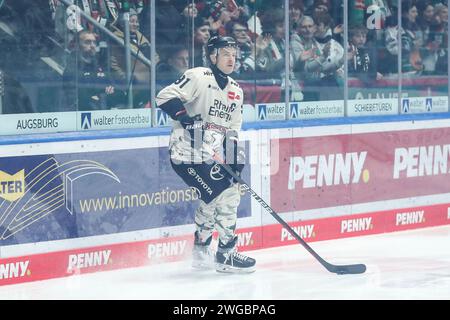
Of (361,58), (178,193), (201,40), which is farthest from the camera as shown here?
(361,58)

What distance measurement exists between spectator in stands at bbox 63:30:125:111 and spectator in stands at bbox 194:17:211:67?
78cm

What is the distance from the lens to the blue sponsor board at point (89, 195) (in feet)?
25.8

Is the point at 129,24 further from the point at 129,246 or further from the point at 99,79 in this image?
the point at 129,246

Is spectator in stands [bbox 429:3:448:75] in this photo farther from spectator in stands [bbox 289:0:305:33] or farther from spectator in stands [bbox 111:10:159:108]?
spectator in stands [bbox 111:10:159:108]

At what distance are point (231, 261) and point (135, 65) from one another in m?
1.51

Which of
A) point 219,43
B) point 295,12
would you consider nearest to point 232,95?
point 219,43

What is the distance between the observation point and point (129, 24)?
341 inches

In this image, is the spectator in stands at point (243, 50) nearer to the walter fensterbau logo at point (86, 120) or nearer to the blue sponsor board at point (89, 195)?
the blue sponsor board at point (89, 195)

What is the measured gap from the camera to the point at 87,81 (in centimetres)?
840

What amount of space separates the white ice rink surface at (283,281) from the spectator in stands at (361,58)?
167 centimetres

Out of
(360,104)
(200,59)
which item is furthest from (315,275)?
(360,104)

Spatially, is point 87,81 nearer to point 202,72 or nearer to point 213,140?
point 202,72

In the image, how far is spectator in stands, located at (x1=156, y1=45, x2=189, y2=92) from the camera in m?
8.90

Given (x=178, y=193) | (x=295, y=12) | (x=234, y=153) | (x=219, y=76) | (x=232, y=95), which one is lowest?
(x=178, y=193)
